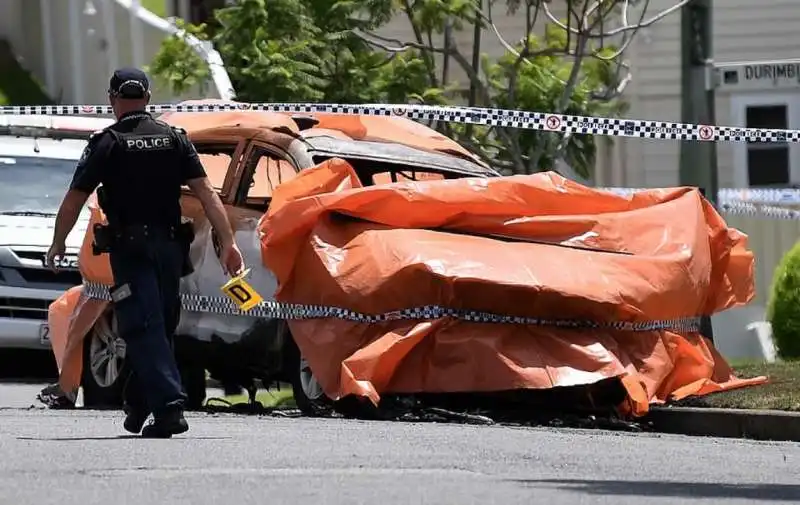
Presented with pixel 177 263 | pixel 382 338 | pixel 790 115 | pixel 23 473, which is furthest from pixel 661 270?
pixel 790 115

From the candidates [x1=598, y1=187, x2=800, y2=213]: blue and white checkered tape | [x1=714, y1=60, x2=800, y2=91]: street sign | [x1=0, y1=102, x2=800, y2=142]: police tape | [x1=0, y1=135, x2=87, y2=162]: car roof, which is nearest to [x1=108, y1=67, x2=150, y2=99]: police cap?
[x1=0, y1=102, x2=800, y2=142]: police tape

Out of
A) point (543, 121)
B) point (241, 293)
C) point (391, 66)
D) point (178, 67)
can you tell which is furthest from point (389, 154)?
point (178, 67)

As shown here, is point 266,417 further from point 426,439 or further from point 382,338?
point 426,439

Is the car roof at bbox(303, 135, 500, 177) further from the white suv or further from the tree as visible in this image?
the tree

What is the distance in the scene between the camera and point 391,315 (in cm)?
1123

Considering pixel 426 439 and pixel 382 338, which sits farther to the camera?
pixel 382 338

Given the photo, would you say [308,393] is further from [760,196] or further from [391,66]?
[760,196]

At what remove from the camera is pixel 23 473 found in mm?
7586

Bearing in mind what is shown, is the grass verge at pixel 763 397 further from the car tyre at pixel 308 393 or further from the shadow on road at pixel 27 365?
the shadow on road at pixel 27 365

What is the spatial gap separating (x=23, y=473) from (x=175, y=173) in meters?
2.14

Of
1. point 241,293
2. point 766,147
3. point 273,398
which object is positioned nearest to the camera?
point 241,293

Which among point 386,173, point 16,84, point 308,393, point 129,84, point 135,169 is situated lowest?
point 308,393

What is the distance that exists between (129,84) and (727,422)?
13.6 feet

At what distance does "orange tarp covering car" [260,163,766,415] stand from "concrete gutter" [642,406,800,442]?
14cm
